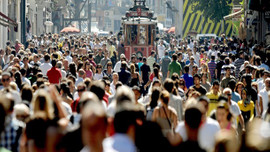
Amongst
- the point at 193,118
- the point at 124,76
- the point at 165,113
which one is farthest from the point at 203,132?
the point at 124,76

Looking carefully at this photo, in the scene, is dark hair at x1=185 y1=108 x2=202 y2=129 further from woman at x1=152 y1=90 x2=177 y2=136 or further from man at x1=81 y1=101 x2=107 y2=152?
woman at x1=152 y1=90 x2=177 y2=136

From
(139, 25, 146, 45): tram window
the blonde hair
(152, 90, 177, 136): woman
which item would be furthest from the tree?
the blonde hair

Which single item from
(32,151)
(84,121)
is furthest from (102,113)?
(32,151)

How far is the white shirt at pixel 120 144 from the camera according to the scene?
598 centimetres

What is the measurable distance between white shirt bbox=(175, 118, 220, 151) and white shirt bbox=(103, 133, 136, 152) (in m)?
1.24

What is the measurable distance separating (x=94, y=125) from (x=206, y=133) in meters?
2.90

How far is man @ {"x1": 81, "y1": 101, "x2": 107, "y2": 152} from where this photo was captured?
17.3 feet

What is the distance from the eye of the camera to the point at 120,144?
6.00 m

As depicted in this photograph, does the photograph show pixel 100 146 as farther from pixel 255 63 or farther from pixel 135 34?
pixel 135 34

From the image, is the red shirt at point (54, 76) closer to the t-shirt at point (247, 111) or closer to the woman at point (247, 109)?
the woman at point (247, 109)

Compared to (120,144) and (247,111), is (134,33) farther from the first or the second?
(120,144)

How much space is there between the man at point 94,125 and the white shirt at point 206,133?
177cm

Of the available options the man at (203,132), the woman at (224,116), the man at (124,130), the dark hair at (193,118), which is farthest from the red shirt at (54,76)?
the man at (124,130)

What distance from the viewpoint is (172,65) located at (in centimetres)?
2009
